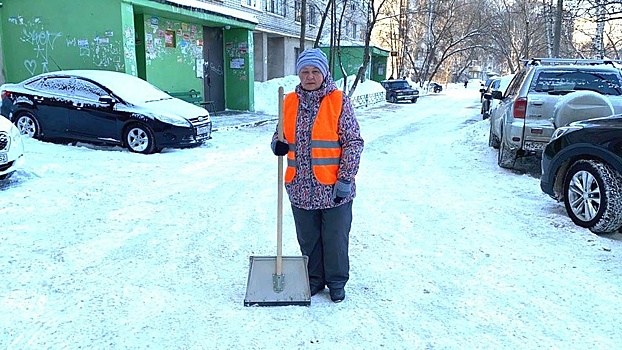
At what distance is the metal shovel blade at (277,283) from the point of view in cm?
361

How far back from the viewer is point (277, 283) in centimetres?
368

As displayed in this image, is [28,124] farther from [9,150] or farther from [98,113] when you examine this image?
[9,150]

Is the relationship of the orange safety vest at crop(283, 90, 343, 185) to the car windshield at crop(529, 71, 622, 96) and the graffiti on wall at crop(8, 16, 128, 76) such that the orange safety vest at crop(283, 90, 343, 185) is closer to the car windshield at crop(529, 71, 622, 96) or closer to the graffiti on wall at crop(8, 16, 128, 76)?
the car windshield at crop(529, 71, 622, 96)

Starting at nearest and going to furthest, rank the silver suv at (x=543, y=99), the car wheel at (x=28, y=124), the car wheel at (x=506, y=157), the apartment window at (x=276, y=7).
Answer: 1. the silver suv at (x=543, y=99)
2. the car wheel at (x=506, y=157)
3. the car wheel at (x=28, y=124)
4. the apartment window at (x=276, y=7)

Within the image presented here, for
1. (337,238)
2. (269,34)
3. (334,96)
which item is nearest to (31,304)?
(337,238)

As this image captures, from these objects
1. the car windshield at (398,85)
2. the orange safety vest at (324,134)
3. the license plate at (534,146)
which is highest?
the orange safety vest at (324,134)

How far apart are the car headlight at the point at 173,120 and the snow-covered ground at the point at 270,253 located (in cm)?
188

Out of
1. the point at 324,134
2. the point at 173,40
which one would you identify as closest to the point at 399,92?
the point at 173,40

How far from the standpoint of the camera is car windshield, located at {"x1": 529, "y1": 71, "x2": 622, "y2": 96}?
814 centimetres

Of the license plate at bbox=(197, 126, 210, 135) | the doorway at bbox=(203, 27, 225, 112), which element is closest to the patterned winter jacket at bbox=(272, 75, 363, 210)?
the license plate at bbox=(197, 126, 210, 135)

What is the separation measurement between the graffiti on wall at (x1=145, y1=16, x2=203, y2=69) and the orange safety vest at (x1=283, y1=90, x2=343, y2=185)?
1169 centimetres

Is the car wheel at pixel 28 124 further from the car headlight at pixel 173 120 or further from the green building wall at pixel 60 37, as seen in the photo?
the green building wall at pixel 60 37

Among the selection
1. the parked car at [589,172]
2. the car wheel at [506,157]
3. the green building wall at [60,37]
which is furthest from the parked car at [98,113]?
the parked car at [589,172]

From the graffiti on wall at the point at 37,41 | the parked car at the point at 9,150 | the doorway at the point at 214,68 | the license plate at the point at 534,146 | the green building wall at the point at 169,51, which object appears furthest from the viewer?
the doorway at the point at 214,68
